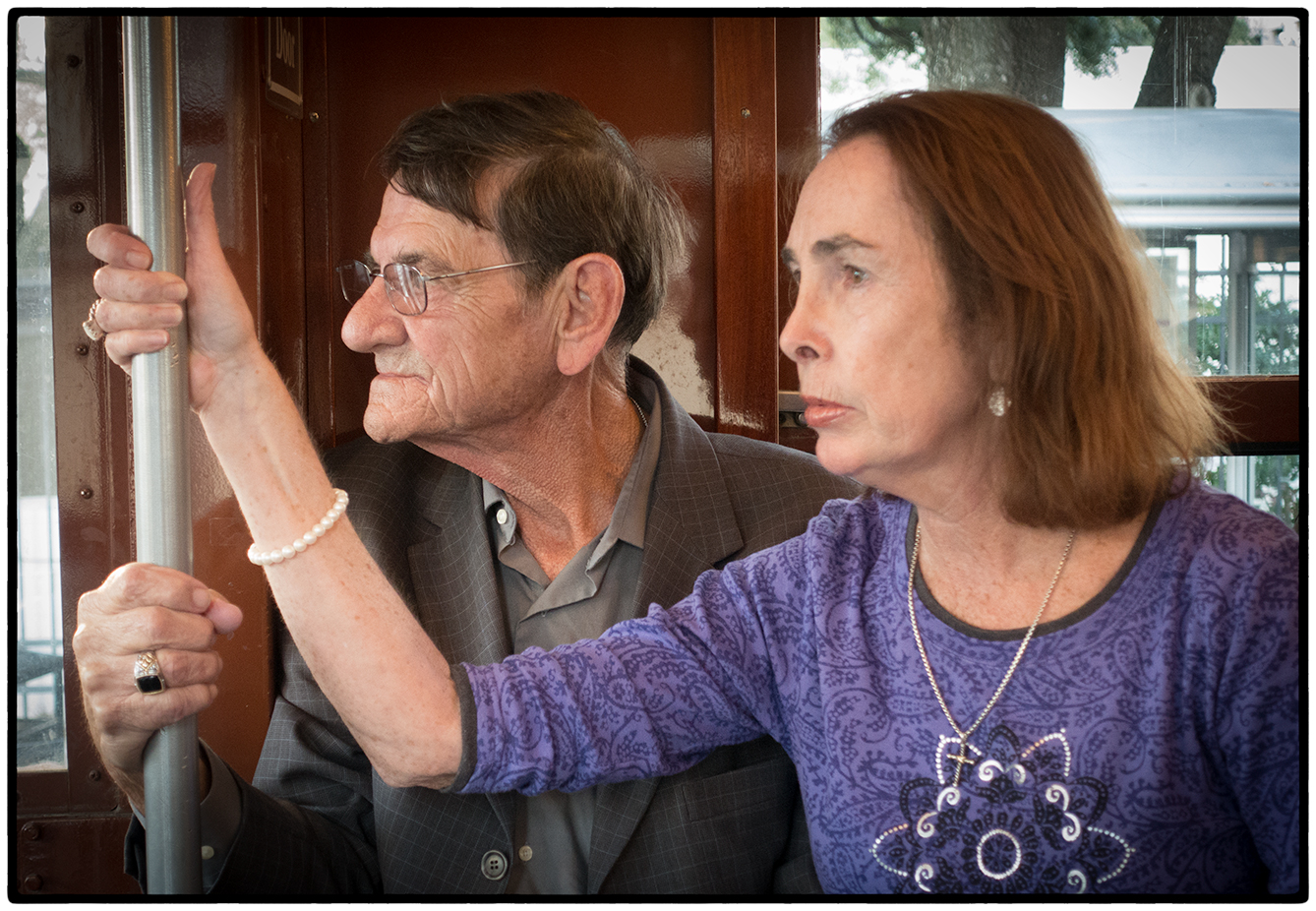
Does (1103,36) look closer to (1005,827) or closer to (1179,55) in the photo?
(1179,55)

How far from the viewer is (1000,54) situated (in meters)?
0.91

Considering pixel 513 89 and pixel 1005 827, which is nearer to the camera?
pixel 1005 827

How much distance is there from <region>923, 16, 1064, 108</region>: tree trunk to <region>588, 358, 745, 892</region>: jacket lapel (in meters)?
0.39

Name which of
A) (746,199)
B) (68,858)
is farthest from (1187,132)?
(68,858)

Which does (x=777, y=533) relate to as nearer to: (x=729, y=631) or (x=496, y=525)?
(x=729, y=631)

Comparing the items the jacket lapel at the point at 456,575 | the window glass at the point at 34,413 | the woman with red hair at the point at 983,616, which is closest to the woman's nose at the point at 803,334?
the woman with red hair at the point at 983,616

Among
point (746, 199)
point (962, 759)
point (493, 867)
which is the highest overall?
point (746, 199)

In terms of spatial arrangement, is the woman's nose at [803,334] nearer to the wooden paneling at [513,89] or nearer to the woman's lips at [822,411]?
the woman's lips at [822,411]

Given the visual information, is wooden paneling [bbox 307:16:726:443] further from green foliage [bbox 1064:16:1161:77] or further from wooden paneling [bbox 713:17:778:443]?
green foliage [bbox 1064:16:1161:77]

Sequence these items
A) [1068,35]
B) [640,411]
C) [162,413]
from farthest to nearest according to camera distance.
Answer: [640,411] → [1068,35] → [162,413]

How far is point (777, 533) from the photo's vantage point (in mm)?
1009

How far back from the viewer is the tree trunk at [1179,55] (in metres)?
0.93

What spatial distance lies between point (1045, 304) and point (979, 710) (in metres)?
0.34

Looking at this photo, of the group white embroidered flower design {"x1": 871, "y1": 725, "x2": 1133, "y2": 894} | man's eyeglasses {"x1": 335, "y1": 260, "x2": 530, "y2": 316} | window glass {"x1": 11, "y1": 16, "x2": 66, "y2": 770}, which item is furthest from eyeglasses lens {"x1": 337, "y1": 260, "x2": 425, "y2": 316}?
white embroidered flower design {"x1": 871, "y1": 725, "x2": 1133, "y2": 894}
